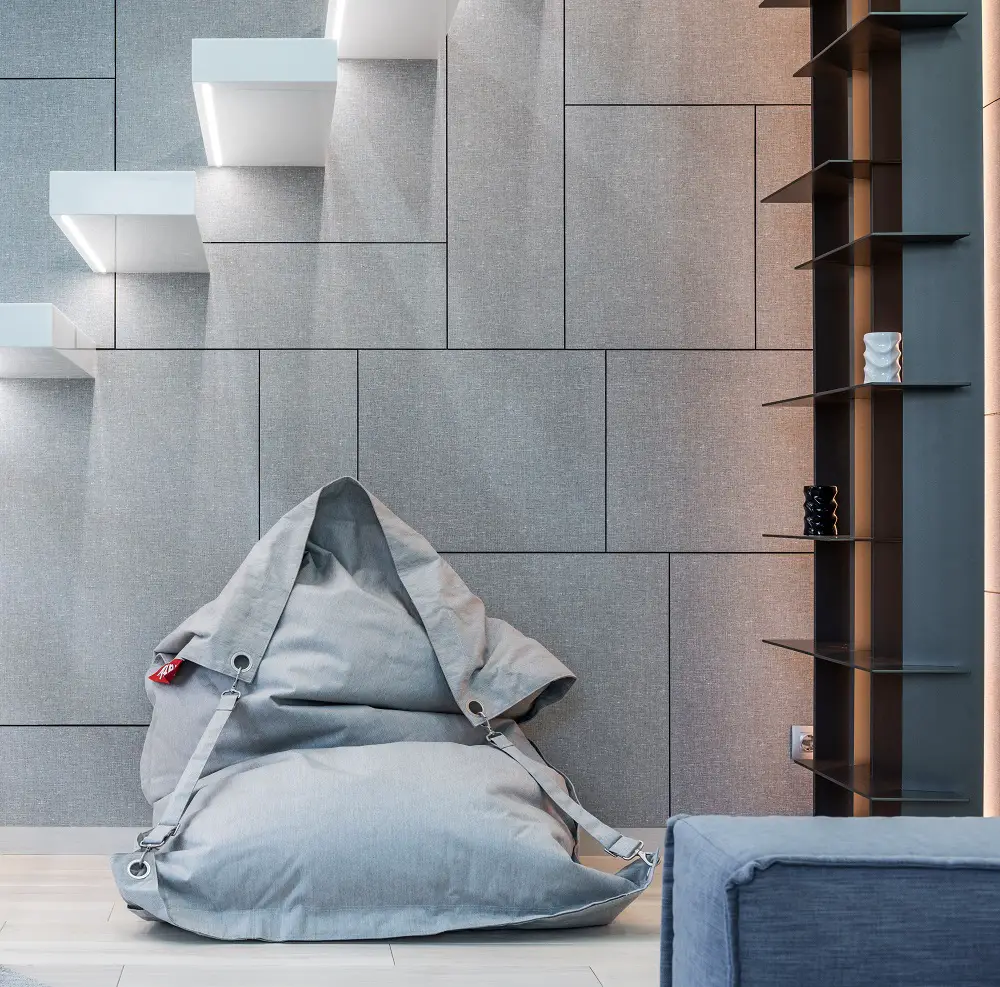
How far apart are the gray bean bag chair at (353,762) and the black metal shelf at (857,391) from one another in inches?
30.3

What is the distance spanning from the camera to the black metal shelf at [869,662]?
1.87 m

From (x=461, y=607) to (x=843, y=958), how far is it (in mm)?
1279

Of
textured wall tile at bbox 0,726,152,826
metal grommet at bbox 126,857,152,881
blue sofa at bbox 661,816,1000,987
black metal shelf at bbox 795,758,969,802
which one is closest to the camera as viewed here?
blue sofa at bbox 661,816,1000,987

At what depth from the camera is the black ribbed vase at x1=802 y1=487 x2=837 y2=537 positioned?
7.03 feet

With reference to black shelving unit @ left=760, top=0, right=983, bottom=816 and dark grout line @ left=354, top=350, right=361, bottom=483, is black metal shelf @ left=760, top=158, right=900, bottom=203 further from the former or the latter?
dark grout line @ left=354, top=350, right=361, bottom=483

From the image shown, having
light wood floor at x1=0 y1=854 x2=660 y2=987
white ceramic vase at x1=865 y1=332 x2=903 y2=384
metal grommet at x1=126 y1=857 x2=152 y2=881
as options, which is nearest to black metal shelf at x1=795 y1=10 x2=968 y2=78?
white ceramic vase at x1=865 y1=332 x2=903 y2=384

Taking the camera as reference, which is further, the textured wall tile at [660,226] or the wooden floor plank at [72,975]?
the textured wall tile at [660,226]

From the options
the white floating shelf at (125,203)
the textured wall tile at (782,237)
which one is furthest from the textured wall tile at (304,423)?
the textured wall tile at (782,237)

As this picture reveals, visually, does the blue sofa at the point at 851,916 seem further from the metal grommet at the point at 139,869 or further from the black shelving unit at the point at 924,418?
the metal grommet at the point at 139,869

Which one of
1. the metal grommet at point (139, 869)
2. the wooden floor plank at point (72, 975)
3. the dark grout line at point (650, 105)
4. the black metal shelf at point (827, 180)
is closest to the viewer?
the wooden floor plank at point (72, 975)

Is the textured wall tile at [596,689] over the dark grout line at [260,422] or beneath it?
beneath

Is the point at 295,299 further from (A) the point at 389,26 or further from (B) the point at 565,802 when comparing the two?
(B) the point at 565,802

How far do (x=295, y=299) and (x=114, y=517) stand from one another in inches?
25.6

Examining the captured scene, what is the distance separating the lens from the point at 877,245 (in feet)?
6.37
